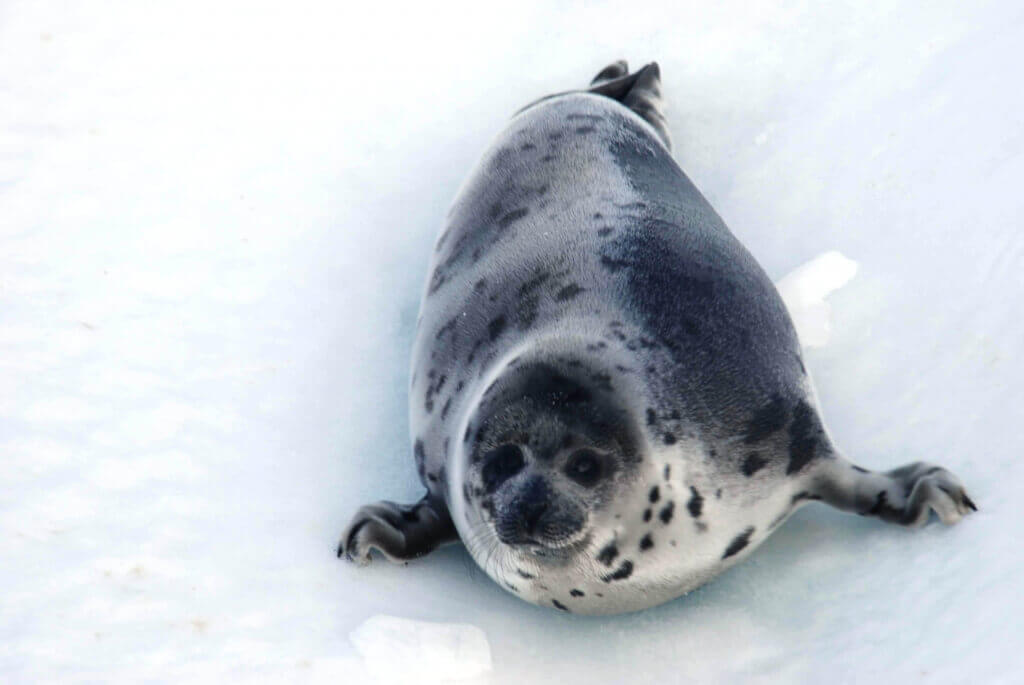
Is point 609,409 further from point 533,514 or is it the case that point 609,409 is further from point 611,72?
point 611,72

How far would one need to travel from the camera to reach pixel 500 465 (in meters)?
2.15

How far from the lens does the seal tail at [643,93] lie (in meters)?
3.44

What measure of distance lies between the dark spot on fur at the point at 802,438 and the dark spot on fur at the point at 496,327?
654 millimetres

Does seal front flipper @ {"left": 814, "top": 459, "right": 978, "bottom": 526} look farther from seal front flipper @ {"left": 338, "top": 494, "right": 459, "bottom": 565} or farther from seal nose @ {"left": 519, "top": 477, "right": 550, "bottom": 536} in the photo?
seal front flipper @ {"left": 338, "top": 494, "right": 459, "bottom": 565}

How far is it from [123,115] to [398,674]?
2.26m

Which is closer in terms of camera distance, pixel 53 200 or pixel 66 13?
pixel 53 200

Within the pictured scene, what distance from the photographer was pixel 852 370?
279 centimetres

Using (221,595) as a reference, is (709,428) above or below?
above

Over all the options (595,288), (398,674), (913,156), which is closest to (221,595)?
(398,674)

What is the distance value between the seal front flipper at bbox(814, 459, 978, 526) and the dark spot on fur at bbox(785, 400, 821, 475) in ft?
0.14

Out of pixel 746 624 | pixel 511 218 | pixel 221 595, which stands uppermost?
pixel 511 218

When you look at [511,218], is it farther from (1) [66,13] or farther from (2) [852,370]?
(1) [66,13]

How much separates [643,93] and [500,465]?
1746 mm

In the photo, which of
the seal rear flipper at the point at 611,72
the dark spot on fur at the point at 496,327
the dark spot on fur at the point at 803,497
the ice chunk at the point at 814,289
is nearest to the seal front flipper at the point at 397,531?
the dark spot on fur at the point at 496,327
